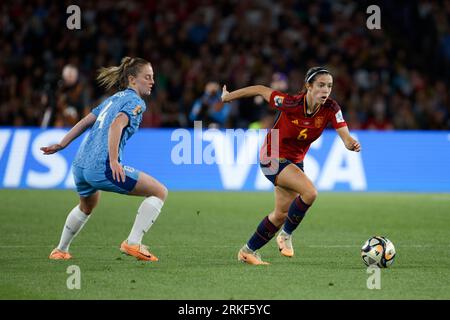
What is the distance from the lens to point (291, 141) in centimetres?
1004

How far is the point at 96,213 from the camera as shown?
14.9 meters

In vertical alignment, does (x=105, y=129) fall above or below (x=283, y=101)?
below

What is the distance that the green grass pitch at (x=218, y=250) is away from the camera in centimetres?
781

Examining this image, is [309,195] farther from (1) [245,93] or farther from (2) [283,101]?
(1) [245,93]

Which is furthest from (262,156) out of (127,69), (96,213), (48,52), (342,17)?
(342,17)

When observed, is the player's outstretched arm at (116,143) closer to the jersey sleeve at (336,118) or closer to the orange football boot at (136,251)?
the orange football boot at (136,251)

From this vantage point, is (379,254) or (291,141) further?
(291,141)

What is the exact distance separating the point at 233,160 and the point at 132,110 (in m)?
9.78

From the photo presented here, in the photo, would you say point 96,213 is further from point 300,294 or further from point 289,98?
point 300,294

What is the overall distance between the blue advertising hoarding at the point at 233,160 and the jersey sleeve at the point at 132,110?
9.16m

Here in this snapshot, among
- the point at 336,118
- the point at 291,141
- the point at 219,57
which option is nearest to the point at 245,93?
the point at 291,141

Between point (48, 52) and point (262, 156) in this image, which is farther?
point (48, 52)

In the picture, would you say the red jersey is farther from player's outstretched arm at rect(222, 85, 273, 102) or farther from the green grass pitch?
the green grass pitch

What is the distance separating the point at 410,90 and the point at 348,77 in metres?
1.55
